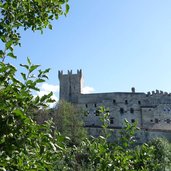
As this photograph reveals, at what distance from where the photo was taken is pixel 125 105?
177 ft

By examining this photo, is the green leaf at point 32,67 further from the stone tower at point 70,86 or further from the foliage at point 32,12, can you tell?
the stone tower at point 70,86

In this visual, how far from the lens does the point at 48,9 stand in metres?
4.14

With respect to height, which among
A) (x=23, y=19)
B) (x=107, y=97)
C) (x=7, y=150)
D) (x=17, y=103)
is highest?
(x=107, y=97)

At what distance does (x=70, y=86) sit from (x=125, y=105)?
959cm

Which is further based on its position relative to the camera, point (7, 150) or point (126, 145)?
point (126, 145)

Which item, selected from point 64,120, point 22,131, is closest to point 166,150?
point 64,120

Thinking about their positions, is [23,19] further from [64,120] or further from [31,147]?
[64,120]

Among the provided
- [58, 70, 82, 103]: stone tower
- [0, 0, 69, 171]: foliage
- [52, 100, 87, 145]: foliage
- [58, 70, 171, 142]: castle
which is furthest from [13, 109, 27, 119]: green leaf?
[58, 70, 82, 103]: stone tower

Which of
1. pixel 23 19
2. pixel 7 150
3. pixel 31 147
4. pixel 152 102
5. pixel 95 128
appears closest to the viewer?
pixel 7 150

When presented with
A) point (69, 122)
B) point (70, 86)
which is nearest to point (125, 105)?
point (70, 86)

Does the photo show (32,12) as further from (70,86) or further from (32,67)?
(70,86)

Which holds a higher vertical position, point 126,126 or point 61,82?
point 61,82

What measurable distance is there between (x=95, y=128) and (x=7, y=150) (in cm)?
4586

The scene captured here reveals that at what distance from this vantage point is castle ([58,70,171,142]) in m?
52.2
